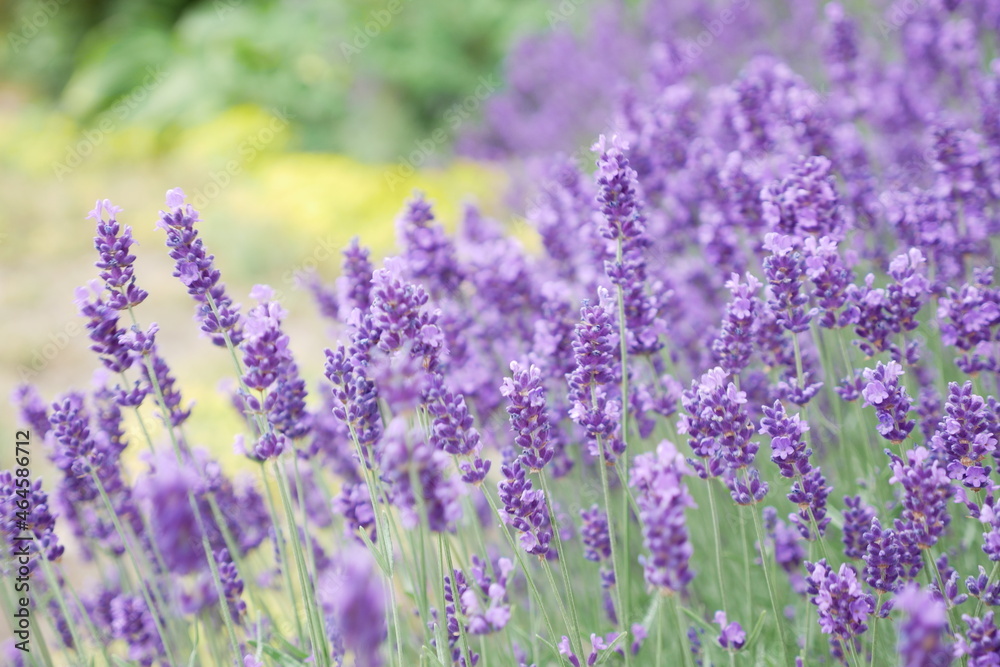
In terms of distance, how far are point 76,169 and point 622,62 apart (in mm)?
6678

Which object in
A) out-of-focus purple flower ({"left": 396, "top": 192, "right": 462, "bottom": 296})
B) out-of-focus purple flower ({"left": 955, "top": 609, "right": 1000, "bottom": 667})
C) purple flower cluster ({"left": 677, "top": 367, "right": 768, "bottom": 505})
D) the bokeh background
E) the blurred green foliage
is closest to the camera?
out-of-focus purple flower ({"left": 955, "top": 609, "right": 1000, "bottom": 667})

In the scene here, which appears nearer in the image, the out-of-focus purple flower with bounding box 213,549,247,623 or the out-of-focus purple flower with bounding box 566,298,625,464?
the out-of-focus purple flower with bounding box 566,298,625,464

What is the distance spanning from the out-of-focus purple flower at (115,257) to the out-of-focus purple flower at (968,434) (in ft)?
4.65

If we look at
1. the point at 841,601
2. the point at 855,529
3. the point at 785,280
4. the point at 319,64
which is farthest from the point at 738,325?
the point at 319,64

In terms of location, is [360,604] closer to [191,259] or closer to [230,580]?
[191,259]

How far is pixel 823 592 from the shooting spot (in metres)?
1.31

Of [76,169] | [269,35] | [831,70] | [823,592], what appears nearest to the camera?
[823,592]

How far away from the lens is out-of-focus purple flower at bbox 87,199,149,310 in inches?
60.0

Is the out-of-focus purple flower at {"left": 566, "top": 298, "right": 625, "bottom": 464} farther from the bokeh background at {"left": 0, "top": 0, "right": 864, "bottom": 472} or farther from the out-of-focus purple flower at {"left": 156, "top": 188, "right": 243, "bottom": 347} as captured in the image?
the bokeh background at {"left": 0, "top": 0, "right": 864, "bottom": 472}

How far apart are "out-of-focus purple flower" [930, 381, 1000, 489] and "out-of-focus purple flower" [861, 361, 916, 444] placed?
A: 0.24ft

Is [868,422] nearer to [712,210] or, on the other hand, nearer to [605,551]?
[712,210]

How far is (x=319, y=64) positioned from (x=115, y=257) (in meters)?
8.69

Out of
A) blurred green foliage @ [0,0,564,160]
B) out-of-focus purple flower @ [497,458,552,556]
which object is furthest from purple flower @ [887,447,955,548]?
blurred green foliage @ [0,0,564,160]

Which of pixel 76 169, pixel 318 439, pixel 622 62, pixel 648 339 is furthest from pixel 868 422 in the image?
pixel 76 169
